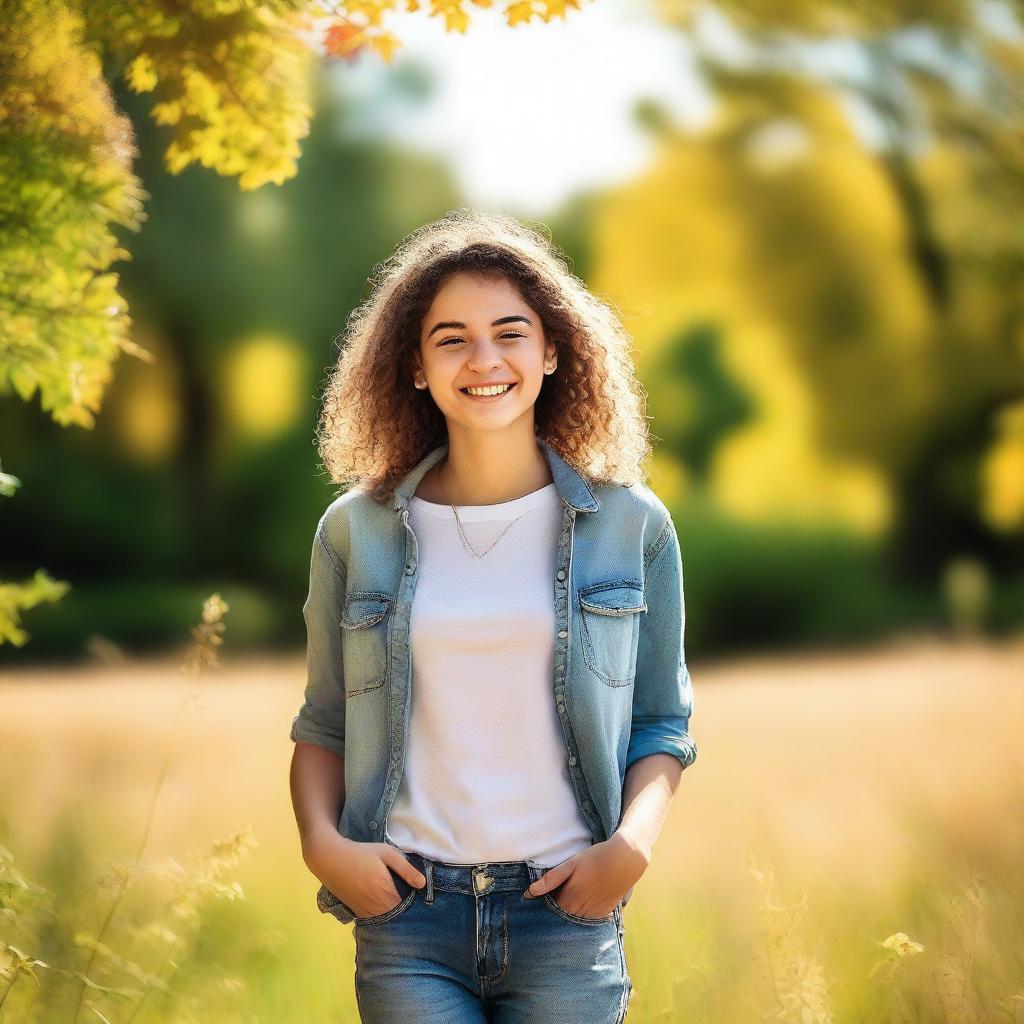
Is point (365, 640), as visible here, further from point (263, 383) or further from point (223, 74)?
point (263, 383)

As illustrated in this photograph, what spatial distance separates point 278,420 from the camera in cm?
977

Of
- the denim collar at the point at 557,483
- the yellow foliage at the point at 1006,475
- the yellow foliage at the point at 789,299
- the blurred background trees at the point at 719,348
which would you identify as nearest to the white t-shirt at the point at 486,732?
the denim collar at the point at 557,483

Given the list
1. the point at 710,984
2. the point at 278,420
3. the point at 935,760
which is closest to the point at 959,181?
the point at 278,420

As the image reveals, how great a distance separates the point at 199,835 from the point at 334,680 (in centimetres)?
246

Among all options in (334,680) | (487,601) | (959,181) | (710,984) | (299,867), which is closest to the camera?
(487,601)

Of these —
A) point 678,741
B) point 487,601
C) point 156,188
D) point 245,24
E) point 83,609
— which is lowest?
point 83,609

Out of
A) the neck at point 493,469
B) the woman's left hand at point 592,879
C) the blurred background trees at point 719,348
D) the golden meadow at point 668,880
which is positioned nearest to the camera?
the woman's left hand at point 592,879

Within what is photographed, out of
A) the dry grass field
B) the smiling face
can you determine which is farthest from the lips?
the dry grass field

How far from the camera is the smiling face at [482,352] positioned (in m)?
1.92

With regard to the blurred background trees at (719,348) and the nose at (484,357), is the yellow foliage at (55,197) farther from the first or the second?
the blurred background trees at (719,348)

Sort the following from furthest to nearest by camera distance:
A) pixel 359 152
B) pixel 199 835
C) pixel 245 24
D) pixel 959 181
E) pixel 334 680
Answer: pixel 359 152 → pixel 959 181 → pixel 199 835 → pixel 245 24 → pixel 334 680

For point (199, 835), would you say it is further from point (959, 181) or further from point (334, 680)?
point (959, 181)

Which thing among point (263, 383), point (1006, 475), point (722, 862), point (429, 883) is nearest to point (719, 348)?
point (1006, 475)

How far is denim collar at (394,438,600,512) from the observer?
194cm
